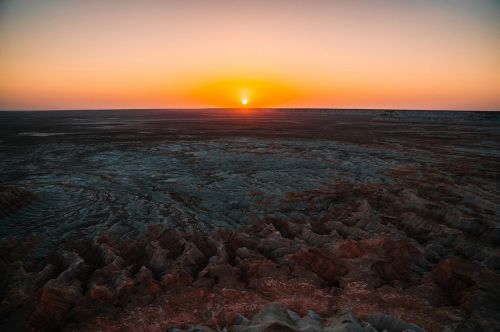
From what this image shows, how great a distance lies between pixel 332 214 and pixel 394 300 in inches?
176

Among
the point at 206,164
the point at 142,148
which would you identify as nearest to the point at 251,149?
the point at 206,164

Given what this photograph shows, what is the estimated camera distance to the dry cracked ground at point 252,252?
465 centimetres

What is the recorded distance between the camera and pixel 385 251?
666cm

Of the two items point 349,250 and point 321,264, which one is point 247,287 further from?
point 349,250

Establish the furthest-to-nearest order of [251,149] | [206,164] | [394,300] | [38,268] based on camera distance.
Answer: [251,149]
[206,164]
[38,268]
[394,300]

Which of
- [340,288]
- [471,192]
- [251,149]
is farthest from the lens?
[251,149]

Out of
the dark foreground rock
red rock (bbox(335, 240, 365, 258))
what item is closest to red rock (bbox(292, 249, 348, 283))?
the dark foreground rock

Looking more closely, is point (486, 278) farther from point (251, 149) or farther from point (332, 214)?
point (251, 149)

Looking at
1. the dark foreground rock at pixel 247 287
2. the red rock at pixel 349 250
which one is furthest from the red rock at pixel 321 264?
the red rock at pixel 349 250

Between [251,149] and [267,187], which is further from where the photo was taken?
[251,149]

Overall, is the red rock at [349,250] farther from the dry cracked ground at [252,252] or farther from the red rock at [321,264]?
the red rock at [321,264]

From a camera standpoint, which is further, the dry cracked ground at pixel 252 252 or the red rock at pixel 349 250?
the red rock at pixel 349 250

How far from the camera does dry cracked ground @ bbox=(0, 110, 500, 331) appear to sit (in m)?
4.65

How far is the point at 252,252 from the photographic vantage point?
685 centimetres
